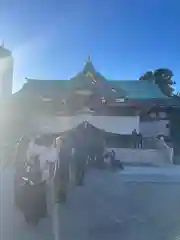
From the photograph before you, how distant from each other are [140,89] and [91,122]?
12.2 ft

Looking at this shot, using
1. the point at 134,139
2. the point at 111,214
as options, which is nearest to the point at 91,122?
the point at 134,139

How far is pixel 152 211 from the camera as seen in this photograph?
4340mm

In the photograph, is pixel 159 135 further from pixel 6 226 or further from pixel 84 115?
pixel 6 226

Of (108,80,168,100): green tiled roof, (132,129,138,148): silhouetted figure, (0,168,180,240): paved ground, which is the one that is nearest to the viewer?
(0,168,180,240): paved ground

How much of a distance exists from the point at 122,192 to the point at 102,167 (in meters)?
3.46

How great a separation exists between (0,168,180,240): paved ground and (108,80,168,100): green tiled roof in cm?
829

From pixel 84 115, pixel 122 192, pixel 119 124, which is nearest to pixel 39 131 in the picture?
pixel 84 115

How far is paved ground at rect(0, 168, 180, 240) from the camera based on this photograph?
10.9 ft

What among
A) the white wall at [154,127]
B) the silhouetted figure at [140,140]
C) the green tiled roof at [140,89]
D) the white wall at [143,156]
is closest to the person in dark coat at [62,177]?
the white wall at [143,156]

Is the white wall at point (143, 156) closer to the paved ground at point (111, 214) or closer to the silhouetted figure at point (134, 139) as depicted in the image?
the silhouetted figure at point (134, 139)

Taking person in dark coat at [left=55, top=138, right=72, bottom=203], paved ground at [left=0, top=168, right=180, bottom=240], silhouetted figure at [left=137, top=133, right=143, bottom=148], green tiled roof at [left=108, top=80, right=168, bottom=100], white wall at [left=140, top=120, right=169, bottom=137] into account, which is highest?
green tiled roof at [left=108, top=80, right=168, bottom=100]

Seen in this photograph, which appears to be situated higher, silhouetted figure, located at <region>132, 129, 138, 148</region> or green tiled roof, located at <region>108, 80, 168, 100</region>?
green tiled roof, located at <region>108, 80, 168, 100</region>

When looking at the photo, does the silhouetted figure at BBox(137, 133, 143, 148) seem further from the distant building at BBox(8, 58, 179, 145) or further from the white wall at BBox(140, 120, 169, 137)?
the white wall at BBox(140, 120, 169, 137)

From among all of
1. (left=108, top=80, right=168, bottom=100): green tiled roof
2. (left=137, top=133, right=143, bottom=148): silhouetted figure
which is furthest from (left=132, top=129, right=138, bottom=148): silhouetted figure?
(left=108, top=80, right=168, bottom=100): green tiled roof
